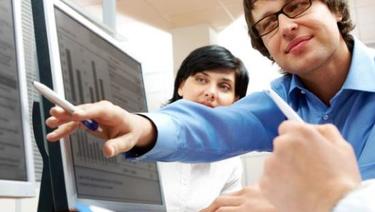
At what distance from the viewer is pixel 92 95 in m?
0.78

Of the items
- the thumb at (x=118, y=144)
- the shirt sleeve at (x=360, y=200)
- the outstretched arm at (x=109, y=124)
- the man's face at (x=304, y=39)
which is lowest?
the shirt sleeve at (x=360, y=200)

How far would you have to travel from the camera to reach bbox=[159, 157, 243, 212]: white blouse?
4.73 ft

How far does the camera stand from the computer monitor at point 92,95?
2.15 ft

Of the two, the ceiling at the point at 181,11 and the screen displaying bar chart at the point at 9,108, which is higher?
the ceiling at the point at 181,11

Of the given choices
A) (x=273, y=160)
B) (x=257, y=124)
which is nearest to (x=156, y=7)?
(x=257, y=124)

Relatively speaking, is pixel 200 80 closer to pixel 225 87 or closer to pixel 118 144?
pixel 225 87

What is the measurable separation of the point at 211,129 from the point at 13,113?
0.50 metres

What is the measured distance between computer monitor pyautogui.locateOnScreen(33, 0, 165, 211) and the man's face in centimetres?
36

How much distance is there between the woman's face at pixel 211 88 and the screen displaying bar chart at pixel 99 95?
65 cm

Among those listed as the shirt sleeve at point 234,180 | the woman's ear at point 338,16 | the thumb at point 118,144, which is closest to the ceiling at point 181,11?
the shirt sleeve at point 234,180

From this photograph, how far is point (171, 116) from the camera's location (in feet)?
3.05

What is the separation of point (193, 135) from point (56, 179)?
16.1 inches

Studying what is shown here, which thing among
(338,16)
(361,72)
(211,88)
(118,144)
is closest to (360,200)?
(118,144)

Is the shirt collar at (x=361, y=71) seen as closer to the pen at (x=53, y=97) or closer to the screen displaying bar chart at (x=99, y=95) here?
the screen displaying bar chart at (x=99, y=95)
